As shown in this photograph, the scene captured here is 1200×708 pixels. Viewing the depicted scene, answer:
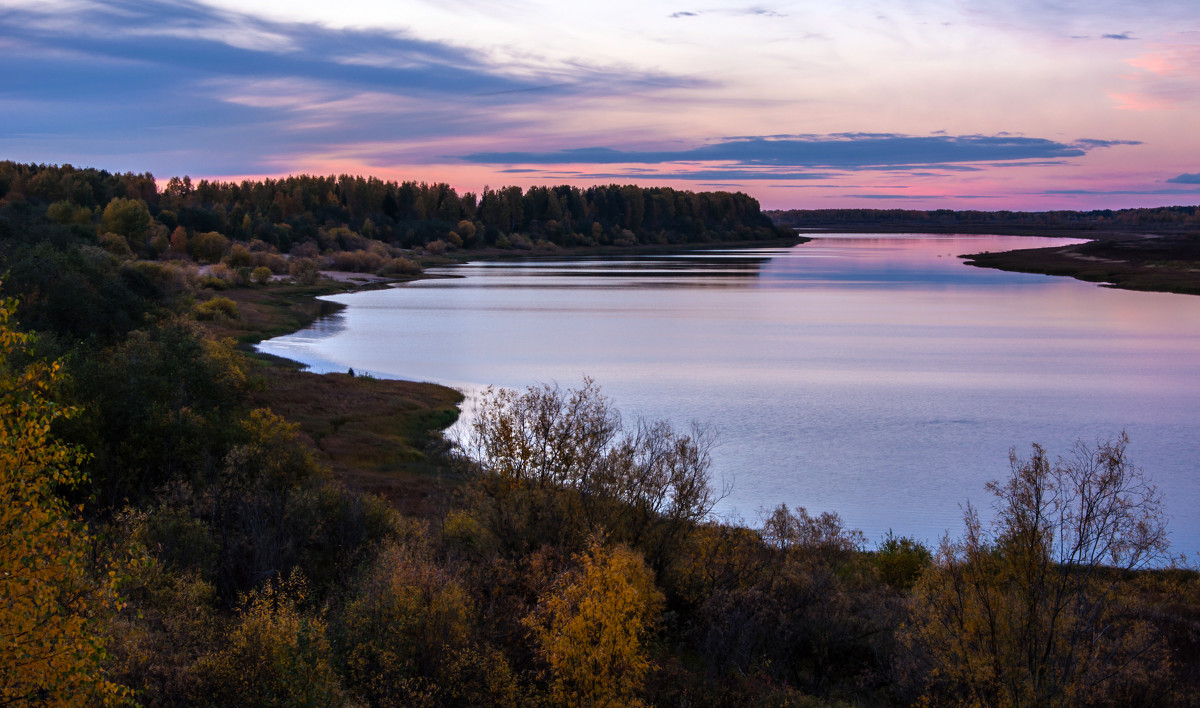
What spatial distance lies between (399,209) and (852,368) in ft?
400

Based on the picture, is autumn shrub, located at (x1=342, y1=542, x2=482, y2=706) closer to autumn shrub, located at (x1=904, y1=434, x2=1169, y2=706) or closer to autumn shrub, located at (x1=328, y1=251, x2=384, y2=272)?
autumn shrub, located at (x1=904, y1=434, x2=1169, y2=706)

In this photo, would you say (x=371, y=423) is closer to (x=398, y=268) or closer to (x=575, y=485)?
(x=575, y=485)

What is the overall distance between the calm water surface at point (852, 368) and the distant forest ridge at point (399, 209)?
52.0 metres

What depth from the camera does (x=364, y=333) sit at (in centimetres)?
4747

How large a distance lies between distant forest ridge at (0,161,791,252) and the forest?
3478 inches

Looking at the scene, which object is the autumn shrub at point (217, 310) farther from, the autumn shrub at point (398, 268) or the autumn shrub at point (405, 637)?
the autumn shrub at point (398, 268)

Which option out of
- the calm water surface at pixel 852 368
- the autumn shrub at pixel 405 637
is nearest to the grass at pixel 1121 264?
the calm water surface at pixel 852 368

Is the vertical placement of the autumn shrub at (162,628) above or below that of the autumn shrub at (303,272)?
below

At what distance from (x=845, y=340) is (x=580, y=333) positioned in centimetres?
1350

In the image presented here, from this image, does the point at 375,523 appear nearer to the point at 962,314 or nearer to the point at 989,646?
the point at 989,646

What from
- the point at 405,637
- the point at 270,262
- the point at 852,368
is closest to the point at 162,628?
the point at 405,637

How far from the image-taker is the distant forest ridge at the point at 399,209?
10494 cm

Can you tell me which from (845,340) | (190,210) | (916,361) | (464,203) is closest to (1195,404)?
(916,361)

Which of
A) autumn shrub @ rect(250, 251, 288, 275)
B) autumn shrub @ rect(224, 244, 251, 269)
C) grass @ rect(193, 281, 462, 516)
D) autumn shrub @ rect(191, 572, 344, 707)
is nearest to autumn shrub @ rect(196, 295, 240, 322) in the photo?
grass @ rect(193, 281, 462, 516)
